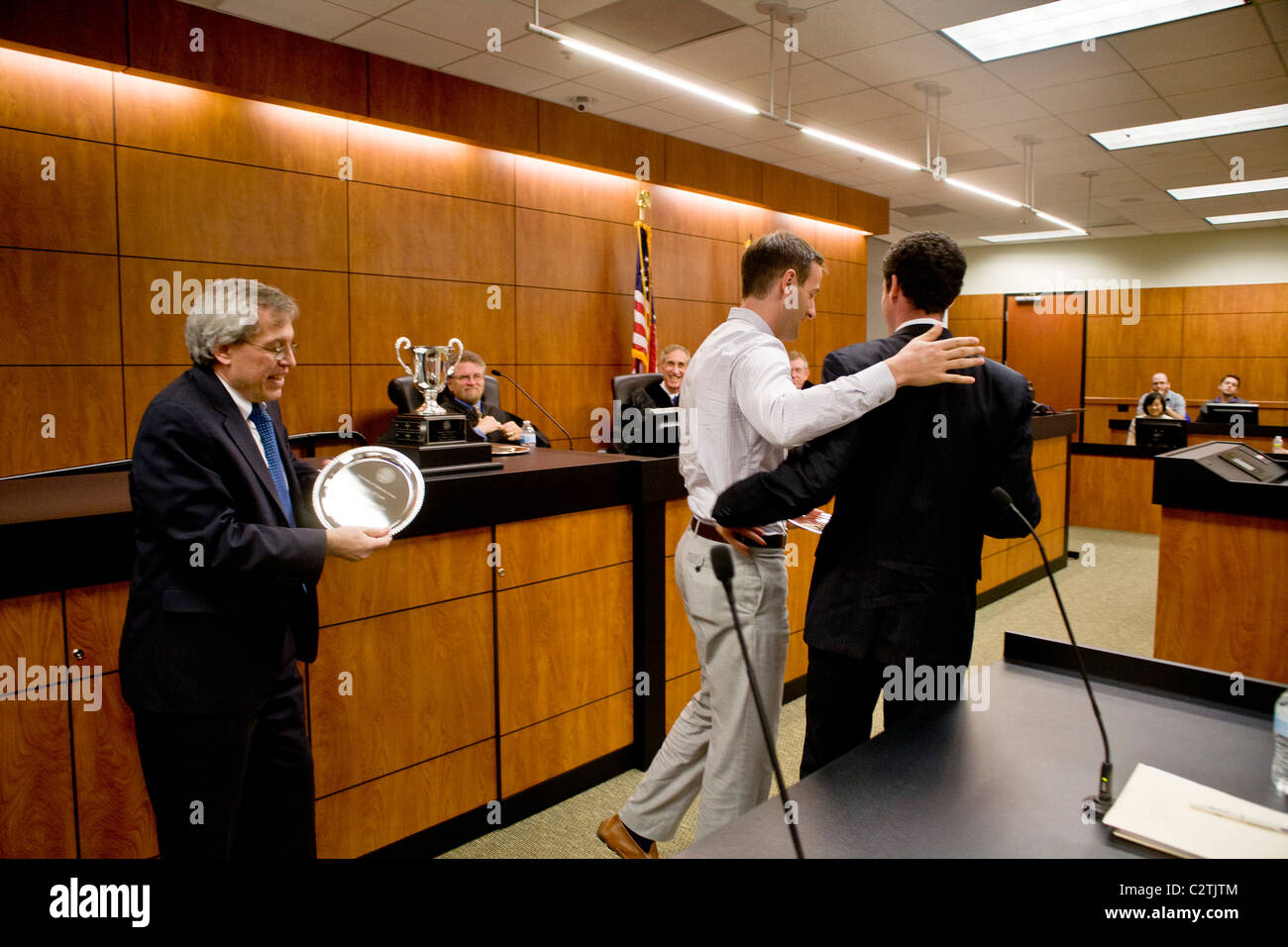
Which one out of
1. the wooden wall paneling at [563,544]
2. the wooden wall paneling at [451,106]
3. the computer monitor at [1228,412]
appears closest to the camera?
the wooden wall paneling at [563,544]

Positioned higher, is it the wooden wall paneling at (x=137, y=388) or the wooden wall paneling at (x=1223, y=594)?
the wooden wall paneling at (x=137, y=388)

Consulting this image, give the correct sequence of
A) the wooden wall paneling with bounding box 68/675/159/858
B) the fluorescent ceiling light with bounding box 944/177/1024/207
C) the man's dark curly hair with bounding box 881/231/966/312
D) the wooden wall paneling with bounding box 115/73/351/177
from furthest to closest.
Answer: the fluorescent ceiling light with bounding box 944/177/1024/207 < the wooden wall paneling with bounding box 115/73/351/177 < the wooden wall paneling with bounding box 68/675/159/858 < the man's dark curly hair with bounding box 881/231/966/312

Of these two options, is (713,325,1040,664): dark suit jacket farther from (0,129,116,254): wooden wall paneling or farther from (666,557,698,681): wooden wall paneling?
(0,129,116,254): wooden wall paneling

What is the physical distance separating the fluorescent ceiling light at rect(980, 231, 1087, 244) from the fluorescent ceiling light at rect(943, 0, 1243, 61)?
297 inches

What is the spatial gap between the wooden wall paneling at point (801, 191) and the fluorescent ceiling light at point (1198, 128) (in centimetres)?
272

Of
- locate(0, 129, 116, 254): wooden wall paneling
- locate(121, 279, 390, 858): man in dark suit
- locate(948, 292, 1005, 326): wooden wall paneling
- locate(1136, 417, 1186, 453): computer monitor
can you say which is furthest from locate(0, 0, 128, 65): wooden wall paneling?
locate(948, 292, 1005, 326): wooden wall paneling

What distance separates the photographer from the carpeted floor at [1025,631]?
269cm

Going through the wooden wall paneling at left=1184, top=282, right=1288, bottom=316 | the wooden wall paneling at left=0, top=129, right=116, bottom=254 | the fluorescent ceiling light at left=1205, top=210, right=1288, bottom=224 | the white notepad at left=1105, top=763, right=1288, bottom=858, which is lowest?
the white notepad at left=1105, top=763, right=1288, bottom=858

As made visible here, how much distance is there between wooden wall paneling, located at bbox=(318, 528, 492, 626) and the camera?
2.40 m

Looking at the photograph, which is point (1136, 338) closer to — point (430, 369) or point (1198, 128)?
point (1198, 128)

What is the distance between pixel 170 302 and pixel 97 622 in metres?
3.21

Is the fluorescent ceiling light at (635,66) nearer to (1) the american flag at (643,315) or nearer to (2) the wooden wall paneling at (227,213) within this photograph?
(1) the american flag at (643,315)

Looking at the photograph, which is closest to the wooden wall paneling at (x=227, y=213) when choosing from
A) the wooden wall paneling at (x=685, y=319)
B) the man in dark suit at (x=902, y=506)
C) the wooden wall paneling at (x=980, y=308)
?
the wooden wall paneling at (x=685, y=319)
